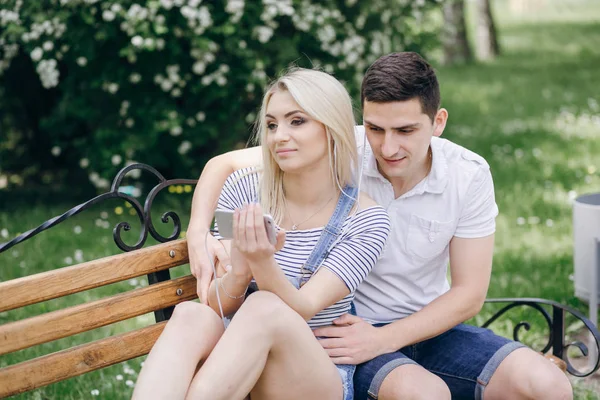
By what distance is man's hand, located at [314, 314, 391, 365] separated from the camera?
290 cm

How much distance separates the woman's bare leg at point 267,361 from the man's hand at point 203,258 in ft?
1.02

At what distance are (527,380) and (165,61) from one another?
4132 millimetres

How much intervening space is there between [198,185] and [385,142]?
29.3 inches

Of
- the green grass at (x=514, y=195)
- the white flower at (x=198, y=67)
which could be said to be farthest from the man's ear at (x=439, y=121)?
the white flower at (x=198, y=67)

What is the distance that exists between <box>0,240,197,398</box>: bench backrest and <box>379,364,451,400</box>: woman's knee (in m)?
0.82

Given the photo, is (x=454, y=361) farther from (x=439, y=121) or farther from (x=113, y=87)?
(x=113, y=87)

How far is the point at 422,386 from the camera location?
9.05 feet

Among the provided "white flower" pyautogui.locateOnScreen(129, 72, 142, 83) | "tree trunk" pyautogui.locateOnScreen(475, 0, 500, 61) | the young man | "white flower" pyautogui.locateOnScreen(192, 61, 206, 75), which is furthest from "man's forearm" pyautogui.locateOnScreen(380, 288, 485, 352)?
"tree trunk" pyautogui.locateOnScreen(475, 0, 500, 61)

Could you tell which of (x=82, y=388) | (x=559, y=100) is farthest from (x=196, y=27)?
(x=559, y=100)

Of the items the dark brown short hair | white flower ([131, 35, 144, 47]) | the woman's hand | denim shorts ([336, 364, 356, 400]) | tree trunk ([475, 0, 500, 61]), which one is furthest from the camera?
tree trunk ([475, 0, 500, 61])

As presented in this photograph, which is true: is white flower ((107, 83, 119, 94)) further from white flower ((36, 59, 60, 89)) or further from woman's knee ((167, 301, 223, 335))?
woman's knee ((167, 301, 223, 335))

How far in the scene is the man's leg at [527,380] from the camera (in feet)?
9.18

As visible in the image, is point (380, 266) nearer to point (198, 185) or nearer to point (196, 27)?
point (198, 185)

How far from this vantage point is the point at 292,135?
290 cm
